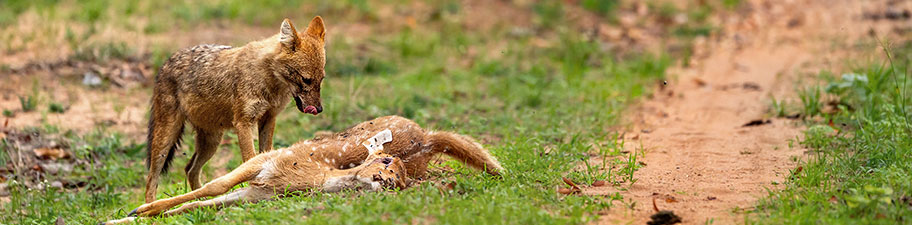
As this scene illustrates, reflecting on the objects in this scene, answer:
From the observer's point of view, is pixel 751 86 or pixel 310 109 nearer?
pixel 310 109

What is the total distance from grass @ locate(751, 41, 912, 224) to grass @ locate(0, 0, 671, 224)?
112cm

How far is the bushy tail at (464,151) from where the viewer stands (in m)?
6.36

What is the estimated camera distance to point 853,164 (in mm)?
6527

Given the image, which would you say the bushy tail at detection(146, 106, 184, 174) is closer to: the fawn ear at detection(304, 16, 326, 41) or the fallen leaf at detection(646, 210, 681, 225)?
the fawn ear at detection(304, 16, 326, 41)

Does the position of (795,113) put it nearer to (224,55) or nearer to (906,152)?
(906,152)

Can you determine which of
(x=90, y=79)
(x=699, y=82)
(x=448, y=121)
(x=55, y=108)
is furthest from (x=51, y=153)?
(x=699, y=82)

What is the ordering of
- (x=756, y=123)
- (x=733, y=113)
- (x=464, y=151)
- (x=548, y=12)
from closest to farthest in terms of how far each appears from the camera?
1. (x=464, y=151)
2. (x=756, y=123)
3. (x=733, y=113)
4. (x=548, y=12)

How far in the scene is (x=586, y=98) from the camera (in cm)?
1030

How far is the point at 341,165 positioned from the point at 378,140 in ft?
1.02

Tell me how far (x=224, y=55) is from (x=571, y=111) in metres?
3.93

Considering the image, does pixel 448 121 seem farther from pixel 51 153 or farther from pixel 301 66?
pixel 51 153

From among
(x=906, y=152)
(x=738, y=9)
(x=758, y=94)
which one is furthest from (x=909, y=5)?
(x=906, y=152)

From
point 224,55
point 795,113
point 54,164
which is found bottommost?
point 54,164

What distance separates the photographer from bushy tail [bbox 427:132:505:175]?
6363 millimetres
